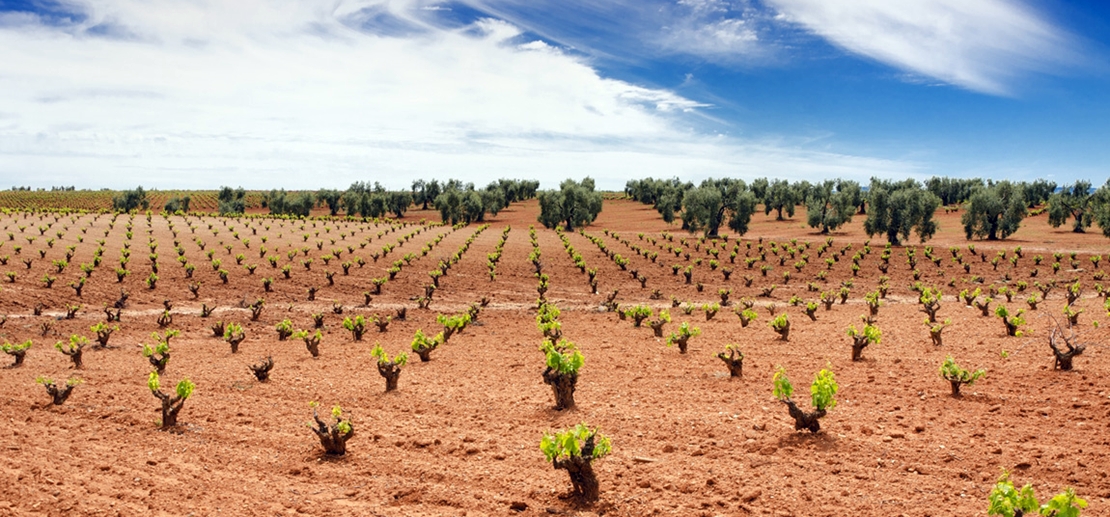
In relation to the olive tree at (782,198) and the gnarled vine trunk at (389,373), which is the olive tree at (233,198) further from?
the gnarled vine trunk at (389,373)

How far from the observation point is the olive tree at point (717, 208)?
265 ft

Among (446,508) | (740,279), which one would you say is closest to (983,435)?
(446,508)

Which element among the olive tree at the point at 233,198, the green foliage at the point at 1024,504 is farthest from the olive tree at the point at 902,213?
the olive tree at the point at 233,198

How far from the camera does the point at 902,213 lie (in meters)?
64.7

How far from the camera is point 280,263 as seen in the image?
156 feet

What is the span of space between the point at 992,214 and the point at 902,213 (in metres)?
13.6

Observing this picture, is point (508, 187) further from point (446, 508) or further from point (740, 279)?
point (446, 508)

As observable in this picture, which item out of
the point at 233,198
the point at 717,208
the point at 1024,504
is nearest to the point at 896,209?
the point at 717,208

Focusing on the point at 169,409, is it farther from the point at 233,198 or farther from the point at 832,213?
the point at 233,198

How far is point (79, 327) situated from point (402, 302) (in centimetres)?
1470

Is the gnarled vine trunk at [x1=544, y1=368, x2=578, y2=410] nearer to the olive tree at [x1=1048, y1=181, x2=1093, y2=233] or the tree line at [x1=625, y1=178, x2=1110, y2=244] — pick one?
the tree line at [x1=625, y1=178, x2=1110, y2=244]

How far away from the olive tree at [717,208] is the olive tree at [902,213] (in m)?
16.2

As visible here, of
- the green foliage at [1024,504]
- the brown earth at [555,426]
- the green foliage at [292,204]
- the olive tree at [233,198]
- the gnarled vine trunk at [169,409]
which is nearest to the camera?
the green foliage at [1024,504]

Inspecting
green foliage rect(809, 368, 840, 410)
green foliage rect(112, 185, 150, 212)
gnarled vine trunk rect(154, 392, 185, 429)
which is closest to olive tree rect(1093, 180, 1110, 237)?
green foliage rect(809, 368, 840, 410)
